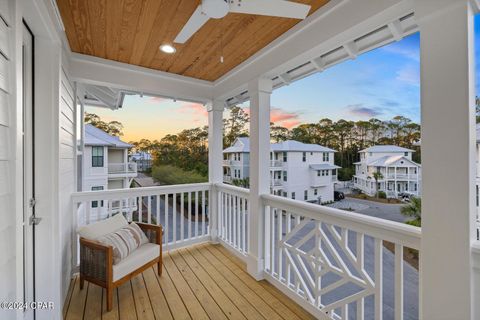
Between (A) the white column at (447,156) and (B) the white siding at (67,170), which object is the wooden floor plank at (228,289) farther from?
(B) the white siding at (67,170)

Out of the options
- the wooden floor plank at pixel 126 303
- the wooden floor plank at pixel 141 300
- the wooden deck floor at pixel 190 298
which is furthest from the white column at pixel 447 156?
the wooden floor plank at pixel 126 303

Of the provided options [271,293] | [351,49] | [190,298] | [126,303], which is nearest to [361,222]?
[271,293]

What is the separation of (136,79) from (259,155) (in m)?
1.89

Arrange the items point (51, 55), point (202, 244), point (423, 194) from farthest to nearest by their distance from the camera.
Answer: point (202, 244)
point (51, 55)
point (423, 194)

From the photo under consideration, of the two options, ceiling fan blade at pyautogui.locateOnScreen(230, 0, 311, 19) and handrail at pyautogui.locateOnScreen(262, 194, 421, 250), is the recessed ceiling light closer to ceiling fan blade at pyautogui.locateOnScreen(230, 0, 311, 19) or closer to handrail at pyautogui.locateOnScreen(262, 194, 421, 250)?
ceiling fan blade at pyautogui.locateOnScreen(230, 0, 311, 19)

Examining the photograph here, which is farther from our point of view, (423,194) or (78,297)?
(78,297)

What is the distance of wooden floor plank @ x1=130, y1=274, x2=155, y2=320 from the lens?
203 centimetres

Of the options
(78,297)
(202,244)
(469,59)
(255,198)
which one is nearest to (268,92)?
(255,198)

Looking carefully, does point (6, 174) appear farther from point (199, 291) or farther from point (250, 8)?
point (199, 291)

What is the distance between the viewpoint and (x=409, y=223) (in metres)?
1.45

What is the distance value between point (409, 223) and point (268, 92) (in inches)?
73.8

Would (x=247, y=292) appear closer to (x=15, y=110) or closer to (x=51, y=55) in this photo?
(x=15, y=110)

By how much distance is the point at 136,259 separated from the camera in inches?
91.9

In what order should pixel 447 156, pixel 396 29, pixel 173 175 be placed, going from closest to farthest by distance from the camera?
pixel 447 156 < pixel 396 29 < pixel 173 175
